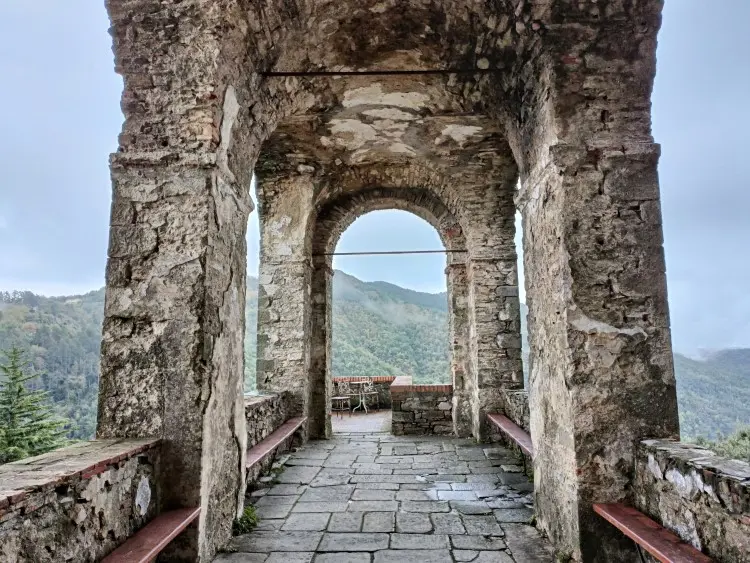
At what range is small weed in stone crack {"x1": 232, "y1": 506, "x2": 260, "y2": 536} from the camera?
10.5ft

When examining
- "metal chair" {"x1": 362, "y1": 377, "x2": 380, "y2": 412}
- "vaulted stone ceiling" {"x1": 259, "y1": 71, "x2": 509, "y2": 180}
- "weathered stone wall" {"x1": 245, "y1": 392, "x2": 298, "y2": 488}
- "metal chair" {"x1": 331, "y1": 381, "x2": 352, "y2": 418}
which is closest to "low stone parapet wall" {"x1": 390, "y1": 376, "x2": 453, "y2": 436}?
"weathered stone wall" {"x1": 245, "y1": 392, "x2": 298, "y2": 488}

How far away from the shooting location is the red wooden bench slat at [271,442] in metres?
3.95

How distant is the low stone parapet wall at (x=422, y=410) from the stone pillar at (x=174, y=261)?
441 centimetres

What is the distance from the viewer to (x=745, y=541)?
1735mm

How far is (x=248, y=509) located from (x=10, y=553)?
227 centimetres

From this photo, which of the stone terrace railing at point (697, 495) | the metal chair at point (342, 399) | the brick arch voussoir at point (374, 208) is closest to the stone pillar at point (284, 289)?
the brick arch voussoir at point (374, 208)

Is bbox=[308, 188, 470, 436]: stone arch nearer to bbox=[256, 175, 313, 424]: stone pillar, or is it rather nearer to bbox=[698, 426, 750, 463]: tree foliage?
bbox=[256, 175, 313, 424]: stone pillar

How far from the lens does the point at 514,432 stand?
4934 millimetres

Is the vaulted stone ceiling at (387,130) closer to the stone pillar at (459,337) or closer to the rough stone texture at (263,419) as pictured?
the stone pillar at (459,337)

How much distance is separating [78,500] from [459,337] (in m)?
5.94

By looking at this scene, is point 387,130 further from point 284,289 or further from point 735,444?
point 735,444

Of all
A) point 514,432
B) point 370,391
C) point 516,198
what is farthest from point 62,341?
point 516,198

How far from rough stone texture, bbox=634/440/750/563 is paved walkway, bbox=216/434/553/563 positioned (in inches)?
32.6

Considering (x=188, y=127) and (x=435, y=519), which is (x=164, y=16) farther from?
(x=435, y=519)
